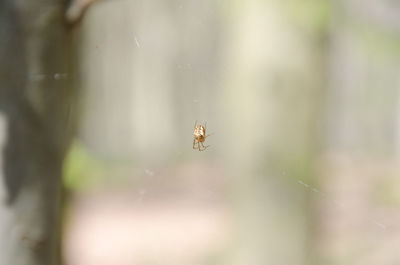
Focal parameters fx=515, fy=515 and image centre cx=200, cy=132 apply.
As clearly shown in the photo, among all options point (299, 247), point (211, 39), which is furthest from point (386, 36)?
point (211, 39)

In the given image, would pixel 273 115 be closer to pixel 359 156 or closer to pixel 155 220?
pixel 155 220

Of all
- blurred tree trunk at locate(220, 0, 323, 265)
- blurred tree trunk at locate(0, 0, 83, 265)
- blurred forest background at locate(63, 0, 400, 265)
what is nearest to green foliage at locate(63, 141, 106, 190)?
blurred forest background at locate(63, 0, 400, 265)

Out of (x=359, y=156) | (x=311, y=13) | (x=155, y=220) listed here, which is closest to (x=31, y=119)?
(x=311, y=13)

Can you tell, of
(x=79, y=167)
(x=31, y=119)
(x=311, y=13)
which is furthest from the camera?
(x=311, y=13)

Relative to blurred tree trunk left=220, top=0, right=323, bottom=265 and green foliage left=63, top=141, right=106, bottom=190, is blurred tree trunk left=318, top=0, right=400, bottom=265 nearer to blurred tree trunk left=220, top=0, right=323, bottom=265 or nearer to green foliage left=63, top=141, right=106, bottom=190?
blurred tree trunk left=220, top=0, right=323, bottom=265

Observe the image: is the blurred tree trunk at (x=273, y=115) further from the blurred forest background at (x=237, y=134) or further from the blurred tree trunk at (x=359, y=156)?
the blurred tree trunk at (x=359, y=156)

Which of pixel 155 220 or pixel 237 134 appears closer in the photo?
pixel 237 134

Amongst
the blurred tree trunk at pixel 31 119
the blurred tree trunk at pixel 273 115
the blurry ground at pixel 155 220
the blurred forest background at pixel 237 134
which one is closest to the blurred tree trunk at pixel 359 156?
the blurred forest background at pixel 237 134
